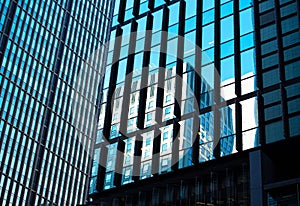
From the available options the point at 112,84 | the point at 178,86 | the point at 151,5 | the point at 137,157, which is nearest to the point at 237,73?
the point at 178,86

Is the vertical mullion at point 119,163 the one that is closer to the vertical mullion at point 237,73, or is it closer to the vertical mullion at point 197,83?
the vertical mullion at point 197,83

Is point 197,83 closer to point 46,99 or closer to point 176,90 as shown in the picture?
point 176,90

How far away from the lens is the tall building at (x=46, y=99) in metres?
82.9

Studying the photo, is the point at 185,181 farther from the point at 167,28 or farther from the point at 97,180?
the point at 167,28

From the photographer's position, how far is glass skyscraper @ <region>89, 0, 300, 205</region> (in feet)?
102

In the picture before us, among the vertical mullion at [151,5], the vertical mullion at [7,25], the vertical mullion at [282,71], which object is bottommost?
the vertical mullion at [282,71]

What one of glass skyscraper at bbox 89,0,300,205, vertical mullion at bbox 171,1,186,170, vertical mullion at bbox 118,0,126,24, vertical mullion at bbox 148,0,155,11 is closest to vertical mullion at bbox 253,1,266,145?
glass skyscraper at bbox 89,0,300,205

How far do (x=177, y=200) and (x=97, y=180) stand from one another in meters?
7.33

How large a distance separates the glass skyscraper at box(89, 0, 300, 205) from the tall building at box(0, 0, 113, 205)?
43753 millimetres

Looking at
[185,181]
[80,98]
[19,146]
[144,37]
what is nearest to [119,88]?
[144,37]

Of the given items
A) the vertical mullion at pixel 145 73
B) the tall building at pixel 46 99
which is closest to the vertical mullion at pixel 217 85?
the vertical mullion at pixel 145 73

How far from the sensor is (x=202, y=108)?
116ft

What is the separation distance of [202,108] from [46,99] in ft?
198

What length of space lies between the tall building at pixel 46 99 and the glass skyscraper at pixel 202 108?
43.8 m
